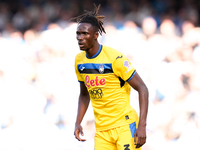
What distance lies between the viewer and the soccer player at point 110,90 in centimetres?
323

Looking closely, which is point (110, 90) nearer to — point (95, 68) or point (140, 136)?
point (95, 68)

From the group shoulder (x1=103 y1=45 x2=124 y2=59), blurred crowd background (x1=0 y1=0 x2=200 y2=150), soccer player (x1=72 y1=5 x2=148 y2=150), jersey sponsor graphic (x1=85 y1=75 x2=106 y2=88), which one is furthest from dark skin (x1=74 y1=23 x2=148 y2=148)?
blurred crowd background (x1=0 y1=0 x2=200 y2=150)

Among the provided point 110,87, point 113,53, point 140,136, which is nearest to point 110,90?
point 110,87

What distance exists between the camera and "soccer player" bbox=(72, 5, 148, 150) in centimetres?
323

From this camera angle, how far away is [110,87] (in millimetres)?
3311

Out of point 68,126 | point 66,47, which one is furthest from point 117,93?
point 66,47

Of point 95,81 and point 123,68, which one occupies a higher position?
point 123,68

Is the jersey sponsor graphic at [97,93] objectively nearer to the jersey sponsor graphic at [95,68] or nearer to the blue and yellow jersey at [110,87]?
the blue and yellow jersey at [110,87]

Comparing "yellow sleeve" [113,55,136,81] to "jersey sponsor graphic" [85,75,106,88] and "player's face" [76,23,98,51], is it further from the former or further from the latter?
"player's face" [76,23,98,51]

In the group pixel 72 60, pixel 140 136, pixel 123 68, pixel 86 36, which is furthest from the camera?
pixel 72 60

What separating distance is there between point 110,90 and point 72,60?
13.8 feet

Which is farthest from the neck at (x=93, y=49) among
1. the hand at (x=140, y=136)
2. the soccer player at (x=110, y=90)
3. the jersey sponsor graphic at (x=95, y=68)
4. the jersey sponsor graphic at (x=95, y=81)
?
the hand at (x=140, y=136)

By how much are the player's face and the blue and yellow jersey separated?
5.0 inches

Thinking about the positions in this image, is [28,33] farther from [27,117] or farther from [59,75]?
[27,117]
